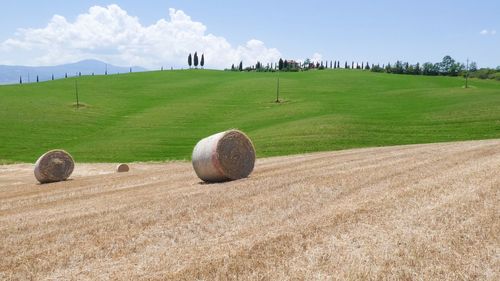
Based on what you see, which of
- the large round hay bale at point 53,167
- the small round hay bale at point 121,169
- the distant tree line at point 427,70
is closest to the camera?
the large round hay bale at point 53,167

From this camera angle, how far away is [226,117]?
2697 inches

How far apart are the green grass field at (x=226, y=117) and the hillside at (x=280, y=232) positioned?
22.8 metres

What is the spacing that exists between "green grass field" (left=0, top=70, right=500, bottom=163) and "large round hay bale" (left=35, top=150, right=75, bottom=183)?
41.7 feet

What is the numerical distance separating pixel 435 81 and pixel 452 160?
105987 mm

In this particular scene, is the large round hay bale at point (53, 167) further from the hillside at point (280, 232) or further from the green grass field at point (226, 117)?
the green grass field at point (226, 117)

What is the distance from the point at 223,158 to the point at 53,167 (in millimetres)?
11876

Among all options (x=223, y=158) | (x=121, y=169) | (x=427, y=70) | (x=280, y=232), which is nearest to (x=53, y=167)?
(x=121, y=169)

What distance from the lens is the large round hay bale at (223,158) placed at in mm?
18219

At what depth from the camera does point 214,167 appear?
18125 mm

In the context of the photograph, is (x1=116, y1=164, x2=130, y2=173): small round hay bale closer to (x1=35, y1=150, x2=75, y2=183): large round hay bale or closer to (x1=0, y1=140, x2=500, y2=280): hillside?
(x1=35, y1=150, x2=75, y2=183): large round hay bale

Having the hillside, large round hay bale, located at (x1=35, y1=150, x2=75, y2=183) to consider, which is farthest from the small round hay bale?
the hillside

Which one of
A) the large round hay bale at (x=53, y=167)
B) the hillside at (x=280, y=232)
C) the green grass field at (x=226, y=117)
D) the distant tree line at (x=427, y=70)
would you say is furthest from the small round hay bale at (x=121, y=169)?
the distant tree line at (x=427, y=70)

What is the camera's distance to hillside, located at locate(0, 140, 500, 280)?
296 inches

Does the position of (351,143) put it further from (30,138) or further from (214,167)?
(30,138)
